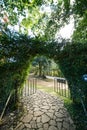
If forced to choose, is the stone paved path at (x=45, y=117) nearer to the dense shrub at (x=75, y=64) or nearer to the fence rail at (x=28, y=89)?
the dense shrub at (x=75, y=64)

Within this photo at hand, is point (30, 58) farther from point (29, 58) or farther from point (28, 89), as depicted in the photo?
point (28, 89)

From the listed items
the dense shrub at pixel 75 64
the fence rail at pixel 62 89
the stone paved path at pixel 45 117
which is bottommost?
the stone paved path at pixel 45 117

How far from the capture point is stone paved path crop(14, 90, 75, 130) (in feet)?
16.9

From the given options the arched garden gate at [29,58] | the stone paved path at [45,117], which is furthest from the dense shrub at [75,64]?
the stone paved path at [45,117]

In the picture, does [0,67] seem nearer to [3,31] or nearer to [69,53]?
[3,31]

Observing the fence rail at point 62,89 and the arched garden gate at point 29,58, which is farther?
the fence rail at point 62,89

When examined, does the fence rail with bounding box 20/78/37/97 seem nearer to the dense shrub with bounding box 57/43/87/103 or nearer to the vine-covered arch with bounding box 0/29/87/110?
the vine-covered arch with bounding box 0/29/87/110

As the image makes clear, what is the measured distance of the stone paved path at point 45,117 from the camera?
16.9ft

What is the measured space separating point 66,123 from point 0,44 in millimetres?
3806

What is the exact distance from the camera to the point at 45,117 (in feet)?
18.9

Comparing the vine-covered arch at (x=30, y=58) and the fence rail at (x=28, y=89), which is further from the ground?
the vine-covered arch at (x=30, y=58)

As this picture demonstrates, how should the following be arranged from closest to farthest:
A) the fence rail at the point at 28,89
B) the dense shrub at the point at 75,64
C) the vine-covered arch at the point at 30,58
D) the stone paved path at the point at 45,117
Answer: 1. the stone paved path at the point at 45,117
2. the vine-covered arch at the point at 30,58
3. the dense shrub at the point at 75,64
4. the fence rail at the point at 28,89

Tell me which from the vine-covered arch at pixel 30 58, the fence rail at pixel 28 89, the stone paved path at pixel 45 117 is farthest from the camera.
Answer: the fence rail at pixel 28 89

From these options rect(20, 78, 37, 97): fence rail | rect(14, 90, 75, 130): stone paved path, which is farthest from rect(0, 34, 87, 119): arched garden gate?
rect(20, 78, 37, 97): fence rail
